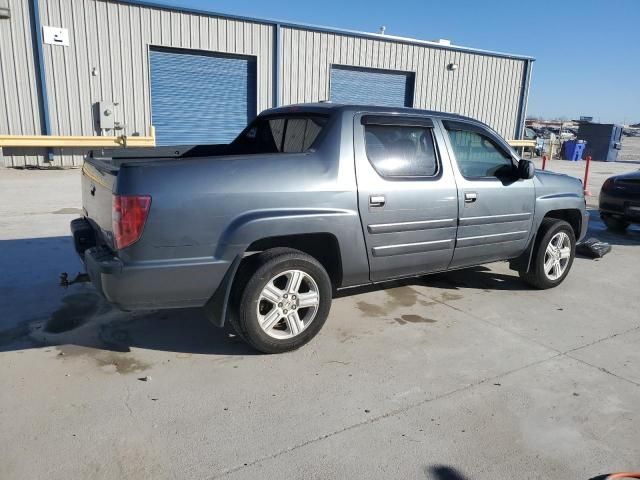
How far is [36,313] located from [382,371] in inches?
116

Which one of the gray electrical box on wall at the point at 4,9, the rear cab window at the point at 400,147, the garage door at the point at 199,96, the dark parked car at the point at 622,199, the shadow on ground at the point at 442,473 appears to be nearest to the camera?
the shadow on ground at the point at 442,473

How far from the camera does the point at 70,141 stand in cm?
A: 1372

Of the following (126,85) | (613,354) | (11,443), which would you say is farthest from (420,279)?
(126,85)

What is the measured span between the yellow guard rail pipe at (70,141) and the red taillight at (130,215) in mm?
11568

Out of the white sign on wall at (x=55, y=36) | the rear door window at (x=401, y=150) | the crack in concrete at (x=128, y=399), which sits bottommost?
the crack in concrete at (x=128, y=399)

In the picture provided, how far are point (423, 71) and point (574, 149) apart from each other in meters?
10.6

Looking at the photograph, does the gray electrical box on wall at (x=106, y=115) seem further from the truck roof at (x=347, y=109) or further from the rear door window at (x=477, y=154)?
the rear door window at (x=477, y=154)

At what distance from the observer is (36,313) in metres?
4.39

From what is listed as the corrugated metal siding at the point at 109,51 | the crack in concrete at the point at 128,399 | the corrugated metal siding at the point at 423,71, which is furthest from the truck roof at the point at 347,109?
the corrugated metal siding at the point at 423,71

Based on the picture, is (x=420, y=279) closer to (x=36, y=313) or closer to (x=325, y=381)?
(x=325, y=381)

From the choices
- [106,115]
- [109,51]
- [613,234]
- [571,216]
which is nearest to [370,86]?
[109,51]

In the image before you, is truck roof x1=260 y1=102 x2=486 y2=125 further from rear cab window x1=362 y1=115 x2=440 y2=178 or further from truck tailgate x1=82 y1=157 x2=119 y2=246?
truck tailgate x1=82 y1=157 x2=119 y2=246

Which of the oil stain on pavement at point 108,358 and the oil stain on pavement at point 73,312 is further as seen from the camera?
the oil stain on pavement at point 73,312

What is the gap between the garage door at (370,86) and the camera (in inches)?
698
